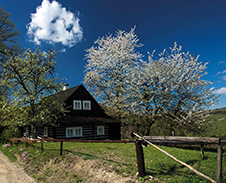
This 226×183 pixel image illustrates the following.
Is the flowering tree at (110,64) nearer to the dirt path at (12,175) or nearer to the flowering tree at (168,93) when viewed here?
the flowering tree at (168,93)

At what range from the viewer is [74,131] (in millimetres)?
22312

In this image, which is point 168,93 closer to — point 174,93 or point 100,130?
point 174,93

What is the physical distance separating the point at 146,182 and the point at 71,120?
57.7 feet

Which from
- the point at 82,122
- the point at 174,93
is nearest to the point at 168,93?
the point at 174,93

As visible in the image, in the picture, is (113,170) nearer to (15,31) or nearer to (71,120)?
(71,120)

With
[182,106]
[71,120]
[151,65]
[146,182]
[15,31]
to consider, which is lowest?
[146,182]

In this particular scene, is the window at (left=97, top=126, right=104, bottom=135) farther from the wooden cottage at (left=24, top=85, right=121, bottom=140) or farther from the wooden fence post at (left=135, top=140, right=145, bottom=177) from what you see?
the wooden fence post at (left=135, top=140, right=145, bottom=177)

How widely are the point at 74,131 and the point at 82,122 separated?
1828mm

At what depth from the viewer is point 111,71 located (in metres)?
24.3

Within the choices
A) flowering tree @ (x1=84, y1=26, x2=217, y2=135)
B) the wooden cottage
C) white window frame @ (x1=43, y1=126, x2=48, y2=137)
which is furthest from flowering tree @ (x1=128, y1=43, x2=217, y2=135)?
white window frame @ (x1=43, y1=126, x2=48, y2=137)

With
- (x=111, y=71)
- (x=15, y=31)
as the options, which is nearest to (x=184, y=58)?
(x=111, y=71)

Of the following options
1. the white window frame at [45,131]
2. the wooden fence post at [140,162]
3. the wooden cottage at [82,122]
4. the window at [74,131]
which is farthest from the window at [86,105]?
the wooden fence post at [140,162]

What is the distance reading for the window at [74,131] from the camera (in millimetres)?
21892

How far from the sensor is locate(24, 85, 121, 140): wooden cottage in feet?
70.5
